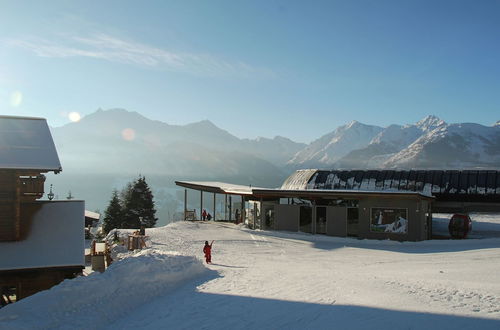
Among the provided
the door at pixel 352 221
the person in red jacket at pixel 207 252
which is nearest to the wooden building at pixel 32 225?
the person in red jacket at pixel 207 252

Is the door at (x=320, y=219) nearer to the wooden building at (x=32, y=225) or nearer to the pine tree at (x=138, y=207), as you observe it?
the wooden building at (x=32, y=225)

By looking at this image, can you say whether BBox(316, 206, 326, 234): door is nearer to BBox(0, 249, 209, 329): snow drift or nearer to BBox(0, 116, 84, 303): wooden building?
BBox(0, 249, 209, 329): snow drift

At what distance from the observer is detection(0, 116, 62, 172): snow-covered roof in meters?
16.4

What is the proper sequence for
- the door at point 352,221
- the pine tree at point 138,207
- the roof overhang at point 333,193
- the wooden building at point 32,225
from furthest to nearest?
the pine tree at point 138,207 < the door at point 352,221 < the roof overhang at point 333,193 < the wooden building at point 32,225

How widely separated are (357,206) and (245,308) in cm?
1837

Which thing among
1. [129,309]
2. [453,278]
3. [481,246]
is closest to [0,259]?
[129,309]

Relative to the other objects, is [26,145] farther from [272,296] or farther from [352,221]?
[352,221]

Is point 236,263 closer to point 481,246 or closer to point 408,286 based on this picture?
point 408,286

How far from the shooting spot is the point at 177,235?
27844 millimetres

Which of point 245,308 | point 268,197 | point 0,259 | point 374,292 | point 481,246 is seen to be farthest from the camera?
point 268,197

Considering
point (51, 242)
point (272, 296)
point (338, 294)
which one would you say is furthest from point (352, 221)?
point (51, 242)

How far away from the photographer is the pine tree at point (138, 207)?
177 ft

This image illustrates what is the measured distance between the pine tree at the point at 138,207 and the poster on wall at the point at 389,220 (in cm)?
3406

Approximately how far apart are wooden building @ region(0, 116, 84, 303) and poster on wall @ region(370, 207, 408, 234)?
17858mm
